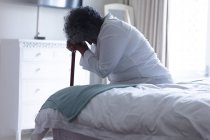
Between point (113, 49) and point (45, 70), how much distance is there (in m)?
1.54

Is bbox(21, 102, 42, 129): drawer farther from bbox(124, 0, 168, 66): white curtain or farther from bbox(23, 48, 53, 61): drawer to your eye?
bbox(124, 0, 168, 66): white curtain

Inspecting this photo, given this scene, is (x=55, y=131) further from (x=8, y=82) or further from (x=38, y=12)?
(x=38, y=12)

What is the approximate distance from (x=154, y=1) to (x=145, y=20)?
0.24 metres

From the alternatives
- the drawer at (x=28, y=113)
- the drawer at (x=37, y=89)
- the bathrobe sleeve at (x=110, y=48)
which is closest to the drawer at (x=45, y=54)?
the drawer at (x=37, y=89)

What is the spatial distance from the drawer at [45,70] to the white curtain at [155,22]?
3.30ft

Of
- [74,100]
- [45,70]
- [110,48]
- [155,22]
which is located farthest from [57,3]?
[74,100]

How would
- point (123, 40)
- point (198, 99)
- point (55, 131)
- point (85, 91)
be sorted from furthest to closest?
1. point (123, 40)
2. point (55, 131)
3. point (85, 91)
4. point (198, 99)

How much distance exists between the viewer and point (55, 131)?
170 cm

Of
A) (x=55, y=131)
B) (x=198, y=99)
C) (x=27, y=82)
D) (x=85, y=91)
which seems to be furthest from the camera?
(x=27, y=82)

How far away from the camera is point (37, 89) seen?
3170 mm

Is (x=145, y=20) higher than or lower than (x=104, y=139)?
higher

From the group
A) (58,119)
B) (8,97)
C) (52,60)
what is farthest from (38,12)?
(58,119)

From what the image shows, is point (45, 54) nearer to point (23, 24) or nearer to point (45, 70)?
point (45, 70)

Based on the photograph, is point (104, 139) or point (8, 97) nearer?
point (104, 139)
